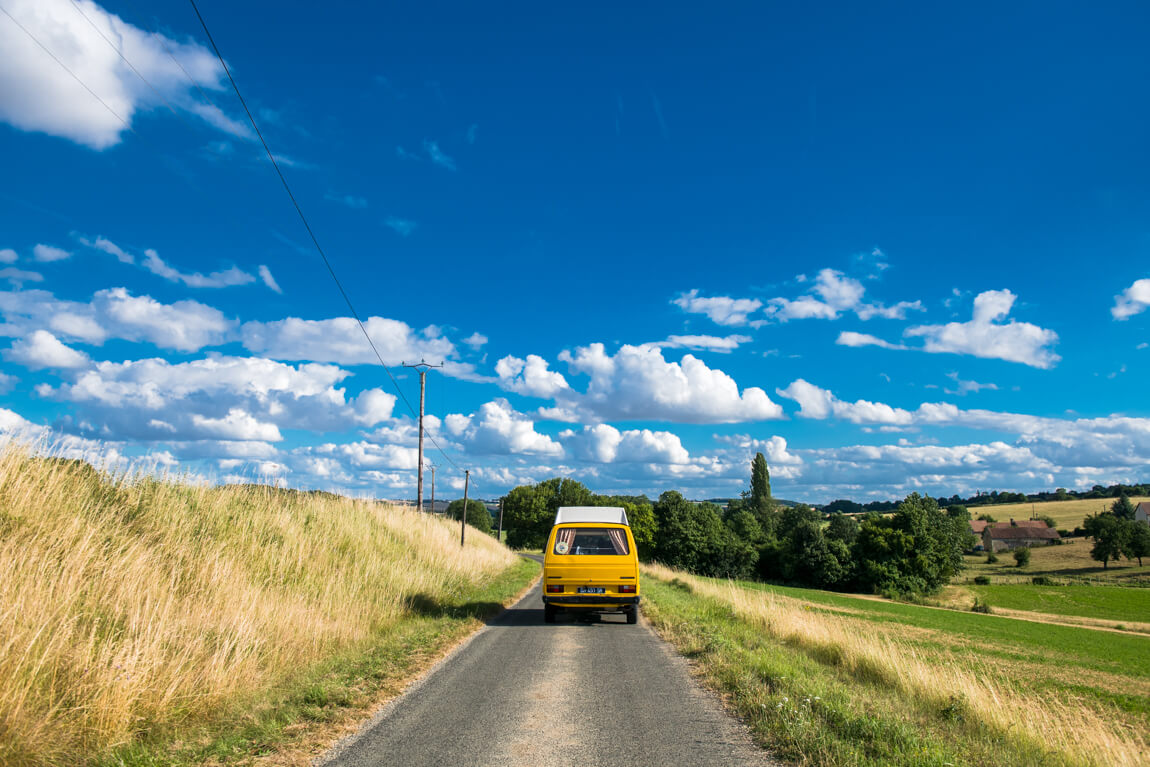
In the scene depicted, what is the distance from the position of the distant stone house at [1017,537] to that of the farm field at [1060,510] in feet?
37.1

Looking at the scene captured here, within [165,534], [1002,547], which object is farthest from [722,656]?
[1002,547]

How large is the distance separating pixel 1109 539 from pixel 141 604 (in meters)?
121

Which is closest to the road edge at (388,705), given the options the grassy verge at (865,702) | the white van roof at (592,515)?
the white van roof at (592,515)

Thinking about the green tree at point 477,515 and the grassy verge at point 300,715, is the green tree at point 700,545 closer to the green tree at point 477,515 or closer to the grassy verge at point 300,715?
the green tree at point 477,515

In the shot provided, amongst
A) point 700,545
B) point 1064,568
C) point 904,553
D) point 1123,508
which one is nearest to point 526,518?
point 700,545

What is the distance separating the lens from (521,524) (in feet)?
379

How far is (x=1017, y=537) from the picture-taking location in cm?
12612

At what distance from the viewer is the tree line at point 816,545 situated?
221 feet

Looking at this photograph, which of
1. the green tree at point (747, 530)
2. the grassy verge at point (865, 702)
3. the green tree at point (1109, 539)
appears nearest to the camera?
the grassy verge at point (865, 702)

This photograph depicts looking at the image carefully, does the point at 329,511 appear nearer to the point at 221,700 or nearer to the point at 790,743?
the point at 221,700

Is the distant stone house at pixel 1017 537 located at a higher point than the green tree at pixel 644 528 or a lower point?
lower

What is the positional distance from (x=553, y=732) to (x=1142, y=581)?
10572 cm

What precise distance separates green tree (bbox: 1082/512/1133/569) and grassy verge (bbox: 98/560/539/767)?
A: 115636mm

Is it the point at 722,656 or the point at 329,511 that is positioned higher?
the point at 329,511
